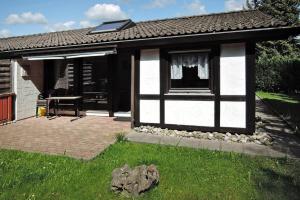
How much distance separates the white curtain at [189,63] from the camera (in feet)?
30.0

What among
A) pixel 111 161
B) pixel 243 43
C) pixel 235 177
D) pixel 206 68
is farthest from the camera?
pixel 206 68

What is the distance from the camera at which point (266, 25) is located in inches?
312

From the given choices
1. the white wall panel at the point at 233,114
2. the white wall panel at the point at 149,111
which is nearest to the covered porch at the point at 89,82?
the white wall panel at the point at 149,111

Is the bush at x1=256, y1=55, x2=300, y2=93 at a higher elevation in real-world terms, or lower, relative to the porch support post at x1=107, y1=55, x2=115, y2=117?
higher

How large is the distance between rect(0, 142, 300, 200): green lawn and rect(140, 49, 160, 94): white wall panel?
113 inches

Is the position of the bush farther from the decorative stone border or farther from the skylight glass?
the decorative stone border

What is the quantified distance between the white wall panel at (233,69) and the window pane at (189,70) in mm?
557

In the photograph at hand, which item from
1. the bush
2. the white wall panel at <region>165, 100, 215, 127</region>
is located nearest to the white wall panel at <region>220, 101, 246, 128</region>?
the white wall panel at <region>165, 100, 215, 127</region>

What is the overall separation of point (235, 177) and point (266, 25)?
4541 millimetres

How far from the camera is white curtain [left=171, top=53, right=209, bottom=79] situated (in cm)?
914

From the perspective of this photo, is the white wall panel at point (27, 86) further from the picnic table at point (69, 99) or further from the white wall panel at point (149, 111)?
the white wall panel at point (149, 111)

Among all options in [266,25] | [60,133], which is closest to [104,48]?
[60,133]

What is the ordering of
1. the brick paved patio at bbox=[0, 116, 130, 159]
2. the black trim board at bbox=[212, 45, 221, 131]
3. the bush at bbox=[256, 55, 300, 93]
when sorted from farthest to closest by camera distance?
the bush at bbox=[256, 55, 300, 93], the black trim board at bbox=[212, 45, 221, 131], the brick paved patio at bbox=[0, 116, 130, 159]

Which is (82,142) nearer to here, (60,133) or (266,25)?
(60,133)
